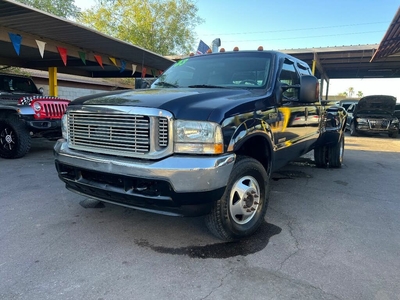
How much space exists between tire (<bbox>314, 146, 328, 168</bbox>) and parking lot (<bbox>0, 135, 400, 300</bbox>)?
1.99 meters

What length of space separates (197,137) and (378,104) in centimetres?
1450

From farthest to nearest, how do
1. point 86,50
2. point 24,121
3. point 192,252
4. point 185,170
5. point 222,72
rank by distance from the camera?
1. point 86,50
2. point 24,121
3. point 222,72
4. point 192,252
5. point 185,170

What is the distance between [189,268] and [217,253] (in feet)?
1.14

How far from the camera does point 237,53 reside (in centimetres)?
405

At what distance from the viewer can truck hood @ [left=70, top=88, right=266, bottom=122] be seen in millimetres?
2504

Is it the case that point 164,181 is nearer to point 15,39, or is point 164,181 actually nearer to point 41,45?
point 15,39

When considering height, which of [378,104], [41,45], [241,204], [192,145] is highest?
[41,45]

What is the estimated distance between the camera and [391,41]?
504 inches

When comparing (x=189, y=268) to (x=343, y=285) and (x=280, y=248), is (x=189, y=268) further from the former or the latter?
(x=343, y=285)

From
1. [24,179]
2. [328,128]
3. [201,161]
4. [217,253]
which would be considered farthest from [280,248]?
[24,179]

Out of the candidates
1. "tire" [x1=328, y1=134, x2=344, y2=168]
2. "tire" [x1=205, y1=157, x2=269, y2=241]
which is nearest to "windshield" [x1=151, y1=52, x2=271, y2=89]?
"tire" [x1=205, y1=157, x2=269, y2=241]

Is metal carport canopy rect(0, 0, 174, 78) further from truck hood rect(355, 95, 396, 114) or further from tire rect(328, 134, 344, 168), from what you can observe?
truck hood rect(355, 95, 396, 114)

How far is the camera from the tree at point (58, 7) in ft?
65.8

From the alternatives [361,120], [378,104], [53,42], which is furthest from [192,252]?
[378,104]
